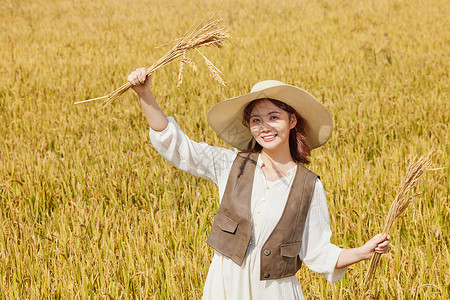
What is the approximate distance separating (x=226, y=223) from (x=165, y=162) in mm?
1933

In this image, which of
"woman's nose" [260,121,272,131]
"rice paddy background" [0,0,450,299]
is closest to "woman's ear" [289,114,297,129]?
"woman's nose" [260,121,272,131]

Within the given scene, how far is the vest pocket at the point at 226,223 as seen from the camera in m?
1.54

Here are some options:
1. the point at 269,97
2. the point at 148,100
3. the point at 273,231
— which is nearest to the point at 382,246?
the point at 273,231

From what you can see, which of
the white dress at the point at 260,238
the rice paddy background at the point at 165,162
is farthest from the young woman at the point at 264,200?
the rice paddy background at the point at 165,162

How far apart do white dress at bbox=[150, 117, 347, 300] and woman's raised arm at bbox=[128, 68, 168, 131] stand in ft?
0.09

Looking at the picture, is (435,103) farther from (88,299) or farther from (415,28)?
(415,28)

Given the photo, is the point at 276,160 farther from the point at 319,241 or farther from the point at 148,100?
the point at 148,100

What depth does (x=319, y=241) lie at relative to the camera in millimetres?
1589

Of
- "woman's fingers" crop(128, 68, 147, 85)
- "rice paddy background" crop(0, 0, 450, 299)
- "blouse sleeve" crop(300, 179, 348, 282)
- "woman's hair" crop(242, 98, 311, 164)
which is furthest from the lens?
"rice paddy background" crop(0, 0, 450, 299)

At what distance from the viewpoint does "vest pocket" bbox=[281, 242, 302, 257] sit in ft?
4.99

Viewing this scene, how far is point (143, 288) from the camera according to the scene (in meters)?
2.12

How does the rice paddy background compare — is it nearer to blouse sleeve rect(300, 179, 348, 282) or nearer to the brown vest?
blouse sleeve rect(300, 179, 348, 282)

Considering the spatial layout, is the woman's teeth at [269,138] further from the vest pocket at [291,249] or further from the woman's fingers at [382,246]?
the woman's fingers at [382,246]

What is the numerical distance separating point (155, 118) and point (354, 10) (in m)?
9.39
